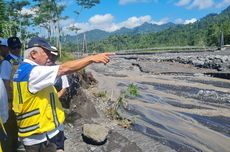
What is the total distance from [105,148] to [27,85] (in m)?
5.32

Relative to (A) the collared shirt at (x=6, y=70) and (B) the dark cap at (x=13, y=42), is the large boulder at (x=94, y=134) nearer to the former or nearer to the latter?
(B) the dark cap at (x=13, y=42)

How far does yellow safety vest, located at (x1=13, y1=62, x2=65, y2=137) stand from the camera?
3.76 metres

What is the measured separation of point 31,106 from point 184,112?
38.6 feet

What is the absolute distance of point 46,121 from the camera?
12.8ft

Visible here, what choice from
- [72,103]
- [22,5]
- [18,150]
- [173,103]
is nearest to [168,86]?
[173,103]

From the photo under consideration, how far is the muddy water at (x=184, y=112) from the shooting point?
10703 millimetres

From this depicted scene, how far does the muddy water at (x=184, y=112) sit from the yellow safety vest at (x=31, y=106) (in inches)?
243

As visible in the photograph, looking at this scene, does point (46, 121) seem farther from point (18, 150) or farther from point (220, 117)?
point (220, 117)

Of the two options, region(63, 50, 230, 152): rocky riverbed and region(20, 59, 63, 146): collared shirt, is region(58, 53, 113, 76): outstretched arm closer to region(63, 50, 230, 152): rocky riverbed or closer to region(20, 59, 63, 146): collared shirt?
region(20, 59, 63, 146): collared shirt

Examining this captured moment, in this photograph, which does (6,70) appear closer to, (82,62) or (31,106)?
(31,106)

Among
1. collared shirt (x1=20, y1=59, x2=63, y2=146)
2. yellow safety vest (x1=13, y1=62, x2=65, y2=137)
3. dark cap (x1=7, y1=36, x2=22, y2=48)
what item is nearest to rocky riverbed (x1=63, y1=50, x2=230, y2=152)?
dark cap (x1=7, y1=36, x2=22, y2=48)

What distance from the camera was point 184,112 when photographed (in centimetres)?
1499

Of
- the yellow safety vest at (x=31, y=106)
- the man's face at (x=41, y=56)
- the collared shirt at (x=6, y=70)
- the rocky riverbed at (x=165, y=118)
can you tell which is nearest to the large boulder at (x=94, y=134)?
the rocky riverbed at (x=165, y=118)

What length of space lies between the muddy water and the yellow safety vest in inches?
243
